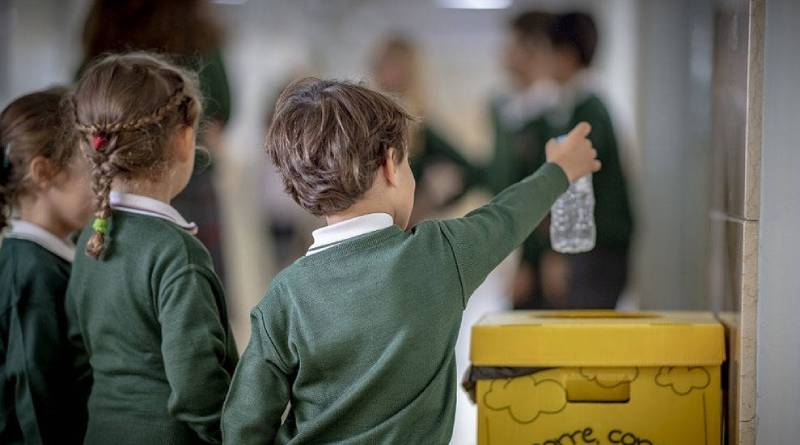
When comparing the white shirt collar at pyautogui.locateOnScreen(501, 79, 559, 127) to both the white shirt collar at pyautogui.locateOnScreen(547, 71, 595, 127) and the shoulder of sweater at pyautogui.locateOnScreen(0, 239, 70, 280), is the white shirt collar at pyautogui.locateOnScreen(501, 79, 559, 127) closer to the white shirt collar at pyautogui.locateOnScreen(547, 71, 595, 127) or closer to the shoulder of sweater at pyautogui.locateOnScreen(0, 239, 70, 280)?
the white shirt collar at pyautogui.locateOnScreen(547, 71, 595, 127)

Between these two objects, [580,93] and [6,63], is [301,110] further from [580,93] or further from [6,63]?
[6,63]

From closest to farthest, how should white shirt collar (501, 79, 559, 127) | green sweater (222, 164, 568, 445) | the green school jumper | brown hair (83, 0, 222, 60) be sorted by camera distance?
green sweater (222, 164, 568, 445) → brown hair (83, 0, 222, 60) → white shirt collar (501, 79, 559, 127) → the green school jumper

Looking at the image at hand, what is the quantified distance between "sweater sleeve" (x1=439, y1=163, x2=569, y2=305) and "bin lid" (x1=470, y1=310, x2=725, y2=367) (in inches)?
6.3

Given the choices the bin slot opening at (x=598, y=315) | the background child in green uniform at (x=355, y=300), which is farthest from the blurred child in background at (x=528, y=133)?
the background child in green uniform at (x=355, y=300)

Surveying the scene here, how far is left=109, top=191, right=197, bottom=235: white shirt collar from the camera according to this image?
132 centimetres

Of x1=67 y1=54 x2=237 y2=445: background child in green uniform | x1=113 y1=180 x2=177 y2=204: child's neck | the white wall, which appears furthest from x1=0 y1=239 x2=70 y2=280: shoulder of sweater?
the white wall

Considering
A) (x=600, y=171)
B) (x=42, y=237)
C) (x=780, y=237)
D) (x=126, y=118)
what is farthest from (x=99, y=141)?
(x=600, y=171)

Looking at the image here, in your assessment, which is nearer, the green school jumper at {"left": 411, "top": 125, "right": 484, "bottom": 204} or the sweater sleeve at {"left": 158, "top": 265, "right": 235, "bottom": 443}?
the sweater sleeve at {"left": 158, "top": 265, "right": 235, "bottom": 443}

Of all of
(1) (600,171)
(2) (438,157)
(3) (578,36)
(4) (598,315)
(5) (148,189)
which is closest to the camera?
(5) (148,189)

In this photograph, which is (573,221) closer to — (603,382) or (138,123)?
(603,382)

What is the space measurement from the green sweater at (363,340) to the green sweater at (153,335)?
118 millimetres

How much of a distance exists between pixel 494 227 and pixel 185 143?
48cm

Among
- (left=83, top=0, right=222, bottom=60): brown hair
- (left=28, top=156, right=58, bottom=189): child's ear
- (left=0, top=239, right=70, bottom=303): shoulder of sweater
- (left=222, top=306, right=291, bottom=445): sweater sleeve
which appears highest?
(left=83, top=0, right=222, bottom=60): brown hair

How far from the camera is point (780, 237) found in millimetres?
1173
